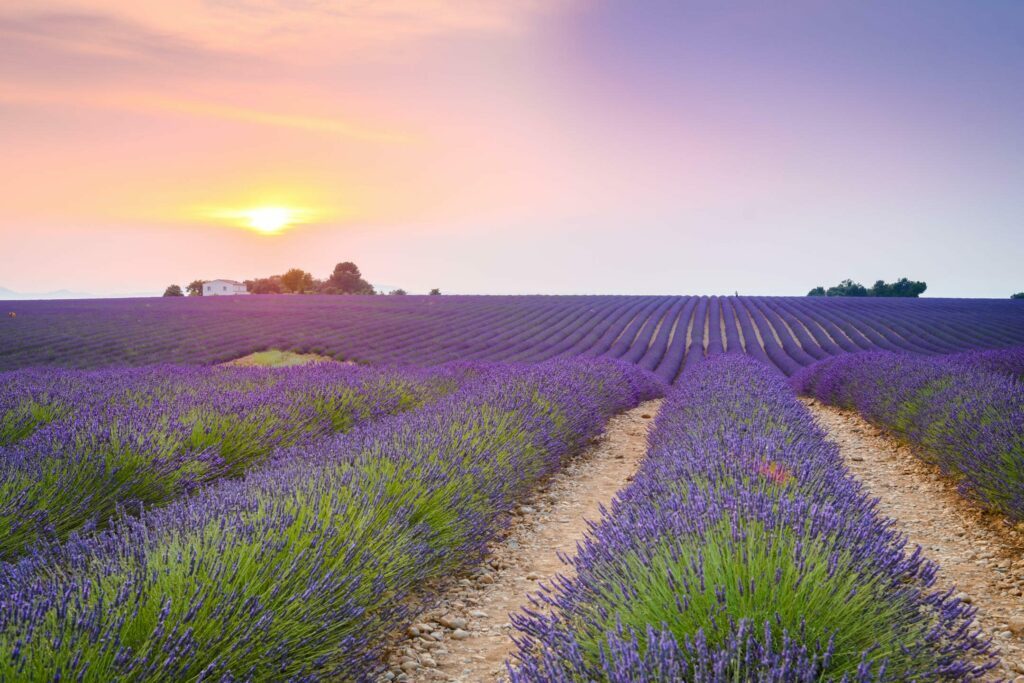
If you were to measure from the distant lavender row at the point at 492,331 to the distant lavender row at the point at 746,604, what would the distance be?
11819 millimetres

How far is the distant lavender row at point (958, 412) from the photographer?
481cm

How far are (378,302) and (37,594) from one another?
27000 mm

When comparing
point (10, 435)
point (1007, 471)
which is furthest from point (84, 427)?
point (1007, 471)

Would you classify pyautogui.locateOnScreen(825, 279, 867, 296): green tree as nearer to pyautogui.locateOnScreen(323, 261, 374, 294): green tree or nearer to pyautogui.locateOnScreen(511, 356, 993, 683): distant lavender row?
pyautogui.locateOnScreen(323, 261, 374, 294): green tree

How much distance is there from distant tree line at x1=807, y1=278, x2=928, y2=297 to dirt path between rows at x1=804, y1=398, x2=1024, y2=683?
37250mm

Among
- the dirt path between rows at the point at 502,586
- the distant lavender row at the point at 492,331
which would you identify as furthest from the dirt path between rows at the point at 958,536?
the distant lavender row at the point at 492,331

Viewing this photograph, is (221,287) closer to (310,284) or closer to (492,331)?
(310,284)

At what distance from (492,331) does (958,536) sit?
15150 millimetres

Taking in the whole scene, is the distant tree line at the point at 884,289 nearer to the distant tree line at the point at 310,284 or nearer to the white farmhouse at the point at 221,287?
the distant tree line at the point at 310,284

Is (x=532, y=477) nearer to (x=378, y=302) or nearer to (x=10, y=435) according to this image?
(x=10, y=435)

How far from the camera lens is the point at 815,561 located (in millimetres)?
2021

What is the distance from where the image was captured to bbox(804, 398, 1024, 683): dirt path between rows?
3.33m

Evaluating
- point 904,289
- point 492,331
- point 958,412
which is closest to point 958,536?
point 958,412

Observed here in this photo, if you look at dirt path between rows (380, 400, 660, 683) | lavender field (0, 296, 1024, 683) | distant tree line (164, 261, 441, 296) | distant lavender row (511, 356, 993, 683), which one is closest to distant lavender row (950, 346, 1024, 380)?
lavender field (0, 296, 1024, 683)
